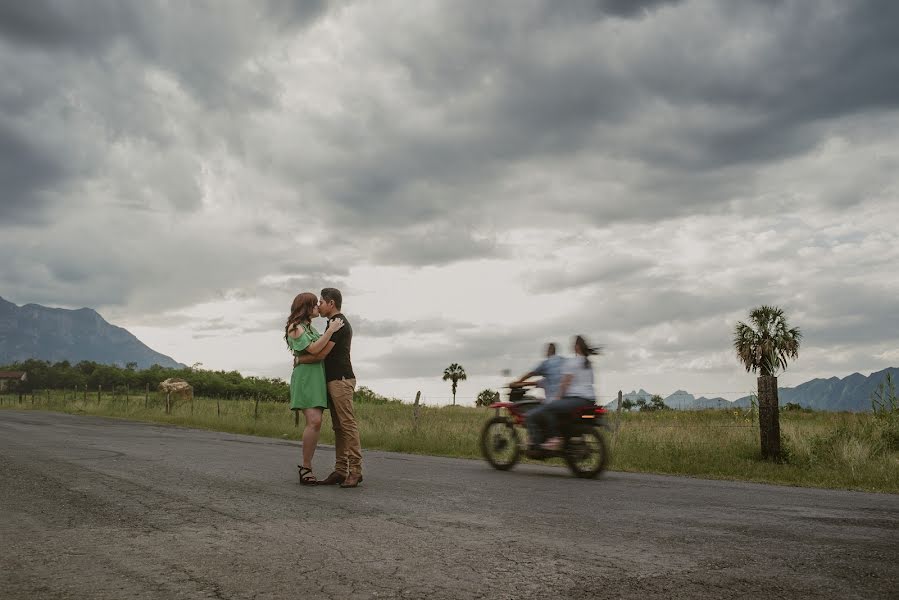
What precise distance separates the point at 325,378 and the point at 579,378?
398cm

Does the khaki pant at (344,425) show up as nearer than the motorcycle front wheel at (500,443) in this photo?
Yes

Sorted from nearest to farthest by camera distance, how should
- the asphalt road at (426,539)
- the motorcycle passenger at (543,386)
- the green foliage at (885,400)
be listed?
the asphalt road at (426,539) < the motorcycle passenger at (543,386) < the green foliage at (885,400)

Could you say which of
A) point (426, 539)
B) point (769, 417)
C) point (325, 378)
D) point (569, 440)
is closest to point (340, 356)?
point (325, 378)

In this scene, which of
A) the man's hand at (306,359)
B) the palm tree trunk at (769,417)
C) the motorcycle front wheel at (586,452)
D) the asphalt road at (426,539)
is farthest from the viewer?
the palm tree trunk at (769,417)

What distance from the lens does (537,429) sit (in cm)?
1084

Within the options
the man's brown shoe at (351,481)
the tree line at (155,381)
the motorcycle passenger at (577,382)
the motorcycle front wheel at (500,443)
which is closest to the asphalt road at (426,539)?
the man's brown shoe at (351,481)

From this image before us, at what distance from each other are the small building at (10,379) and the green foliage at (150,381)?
21.9 feet

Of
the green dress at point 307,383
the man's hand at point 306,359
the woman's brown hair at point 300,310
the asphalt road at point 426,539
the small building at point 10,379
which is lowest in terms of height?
the asphalt road at point 426,539

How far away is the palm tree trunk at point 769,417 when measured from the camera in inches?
530

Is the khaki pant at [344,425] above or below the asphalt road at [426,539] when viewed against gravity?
above

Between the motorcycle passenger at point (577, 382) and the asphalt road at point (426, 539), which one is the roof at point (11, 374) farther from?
the asphalt road at point (426, 539)

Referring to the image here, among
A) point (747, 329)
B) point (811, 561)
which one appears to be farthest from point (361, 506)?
point (747, 329)

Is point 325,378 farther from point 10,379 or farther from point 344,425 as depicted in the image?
point 10,379

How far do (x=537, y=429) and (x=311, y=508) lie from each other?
512 cm
